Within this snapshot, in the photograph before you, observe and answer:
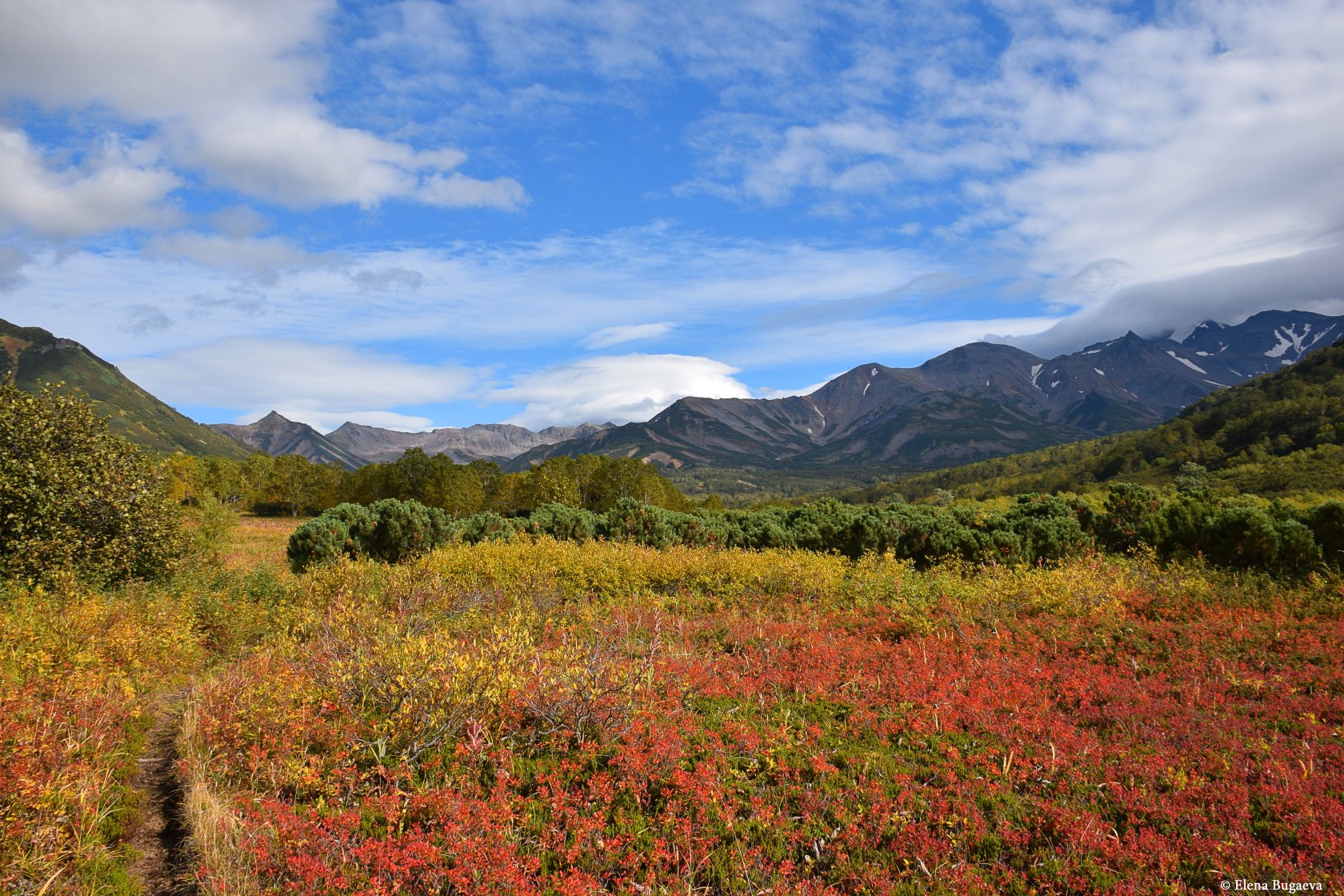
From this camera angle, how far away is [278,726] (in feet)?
22.7

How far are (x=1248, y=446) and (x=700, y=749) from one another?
106 m

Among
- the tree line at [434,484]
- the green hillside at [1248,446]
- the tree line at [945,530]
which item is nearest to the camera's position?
the tree line at [945,530]

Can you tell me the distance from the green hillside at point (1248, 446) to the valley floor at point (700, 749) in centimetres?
5791

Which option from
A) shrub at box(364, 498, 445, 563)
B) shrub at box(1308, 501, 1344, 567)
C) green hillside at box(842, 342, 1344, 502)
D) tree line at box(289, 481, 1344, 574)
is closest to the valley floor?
shrub at box(1308, 501, 1344, 567)

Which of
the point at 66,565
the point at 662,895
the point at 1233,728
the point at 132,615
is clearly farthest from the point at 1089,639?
the point at 66,565

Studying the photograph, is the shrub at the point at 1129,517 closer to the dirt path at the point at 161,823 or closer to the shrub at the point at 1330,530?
the shrub at the point at 1330,530

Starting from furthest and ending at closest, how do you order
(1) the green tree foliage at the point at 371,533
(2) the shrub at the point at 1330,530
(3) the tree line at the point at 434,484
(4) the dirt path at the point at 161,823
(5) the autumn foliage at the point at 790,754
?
(3) the tree line at the point at 434,484
(1) the green tree foliage at the point at 371,533
(2) the shrub at the point at 1330,530
(4) the dirt path at the point at 161,823
(5) the autumn foliage at the point at 790,754

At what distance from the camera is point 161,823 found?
19.7ft

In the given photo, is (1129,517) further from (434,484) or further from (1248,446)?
(1248,446)

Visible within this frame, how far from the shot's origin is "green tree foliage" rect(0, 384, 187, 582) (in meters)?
12.6

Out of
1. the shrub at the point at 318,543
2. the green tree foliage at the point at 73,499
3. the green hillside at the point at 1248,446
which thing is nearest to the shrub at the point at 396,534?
the shrub at the point at 318,543

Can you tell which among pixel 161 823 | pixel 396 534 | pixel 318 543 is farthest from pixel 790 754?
pixel 318 543

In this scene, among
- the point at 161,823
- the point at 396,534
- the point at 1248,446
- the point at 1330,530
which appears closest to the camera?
the point at 161,823

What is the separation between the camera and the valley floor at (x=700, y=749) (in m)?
4.85
